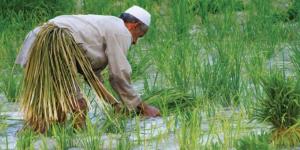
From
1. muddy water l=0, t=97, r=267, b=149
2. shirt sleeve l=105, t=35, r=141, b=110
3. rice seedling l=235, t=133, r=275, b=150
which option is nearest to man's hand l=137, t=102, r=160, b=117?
muddy water l=0, t=97, r=267, b=149

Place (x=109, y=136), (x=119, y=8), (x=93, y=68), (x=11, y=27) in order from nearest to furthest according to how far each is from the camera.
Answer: (x=109, y=136) < (x=93, y=68) < (x=11, y=27) < (x=119, y=8)

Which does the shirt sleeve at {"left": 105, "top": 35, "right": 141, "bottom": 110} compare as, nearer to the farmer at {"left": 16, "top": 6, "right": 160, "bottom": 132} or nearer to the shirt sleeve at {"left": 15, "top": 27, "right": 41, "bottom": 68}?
the farmer at {"left": 16, "top": 6, "right": 160, "bottom": 132}

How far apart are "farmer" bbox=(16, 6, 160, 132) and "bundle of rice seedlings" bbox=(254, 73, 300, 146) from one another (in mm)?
887

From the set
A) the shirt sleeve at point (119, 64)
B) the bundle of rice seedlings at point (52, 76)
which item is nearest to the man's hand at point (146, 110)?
the shirt sleeve at point (119, 64)

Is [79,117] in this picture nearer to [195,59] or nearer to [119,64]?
[119,64]

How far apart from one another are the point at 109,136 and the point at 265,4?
4225 mm

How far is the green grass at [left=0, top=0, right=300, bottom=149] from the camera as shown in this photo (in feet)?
15.6

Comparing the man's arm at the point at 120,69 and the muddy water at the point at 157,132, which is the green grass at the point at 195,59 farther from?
the man's arm at the point at 120,69

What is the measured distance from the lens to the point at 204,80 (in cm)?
595

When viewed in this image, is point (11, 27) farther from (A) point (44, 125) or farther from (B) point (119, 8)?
(A) point (44, 125)

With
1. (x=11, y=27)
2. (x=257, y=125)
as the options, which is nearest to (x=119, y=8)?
(x=11, y=27)

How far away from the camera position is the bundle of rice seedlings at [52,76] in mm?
5008

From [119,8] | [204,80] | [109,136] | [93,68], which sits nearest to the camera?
[109,136]

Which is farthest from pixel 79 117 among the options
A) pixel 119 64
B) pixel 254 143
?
pixel 254 143
